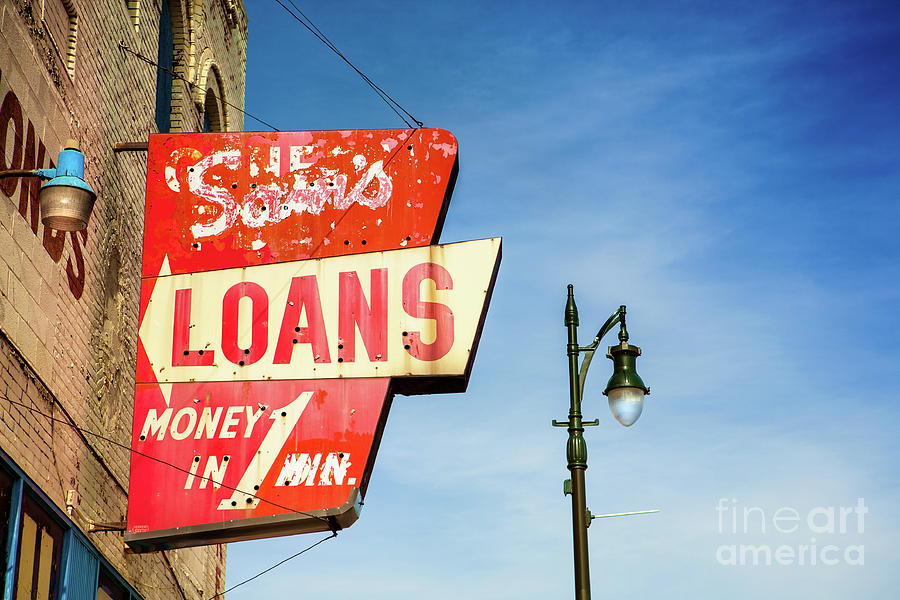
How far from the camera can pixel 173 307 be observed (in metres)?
11.9

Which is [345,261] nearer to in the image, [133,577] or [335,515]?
[335,515]

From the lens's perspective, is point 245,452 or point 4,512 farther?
point 245,452

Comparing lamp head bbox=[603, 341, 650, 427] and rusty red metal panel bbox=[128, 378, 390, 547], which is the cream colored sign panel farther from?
lamp head bbox=[603, 341, 650, 427]

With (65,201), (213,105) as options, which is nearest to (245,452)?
(65,201)

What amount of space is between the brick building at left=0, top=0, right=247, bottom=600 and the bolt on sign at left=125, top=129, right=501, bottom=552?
732 millimetres

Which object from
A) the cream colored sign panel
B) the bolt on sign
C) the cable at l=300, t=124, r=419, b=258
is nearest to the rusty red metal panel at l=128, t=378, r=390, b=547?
the bolt on sign

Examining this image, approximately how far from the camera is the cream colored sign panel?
1163 centimetres

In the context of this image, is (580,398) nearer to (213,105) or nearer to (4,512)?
(4,512)

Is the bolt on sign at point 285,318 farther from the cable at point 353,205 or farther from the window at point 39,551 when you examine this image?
the window at point 39,551

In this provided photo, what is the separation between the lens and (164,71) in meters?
17.0

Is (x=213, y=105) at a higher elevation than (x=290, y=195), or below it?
higher

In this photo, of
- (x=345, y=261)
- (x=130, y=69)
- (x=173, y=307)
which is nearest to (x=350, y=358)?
(x=345, y=261)

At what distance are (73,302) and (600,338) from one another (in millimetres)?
5007

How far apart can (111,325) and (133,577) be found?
2.75m
